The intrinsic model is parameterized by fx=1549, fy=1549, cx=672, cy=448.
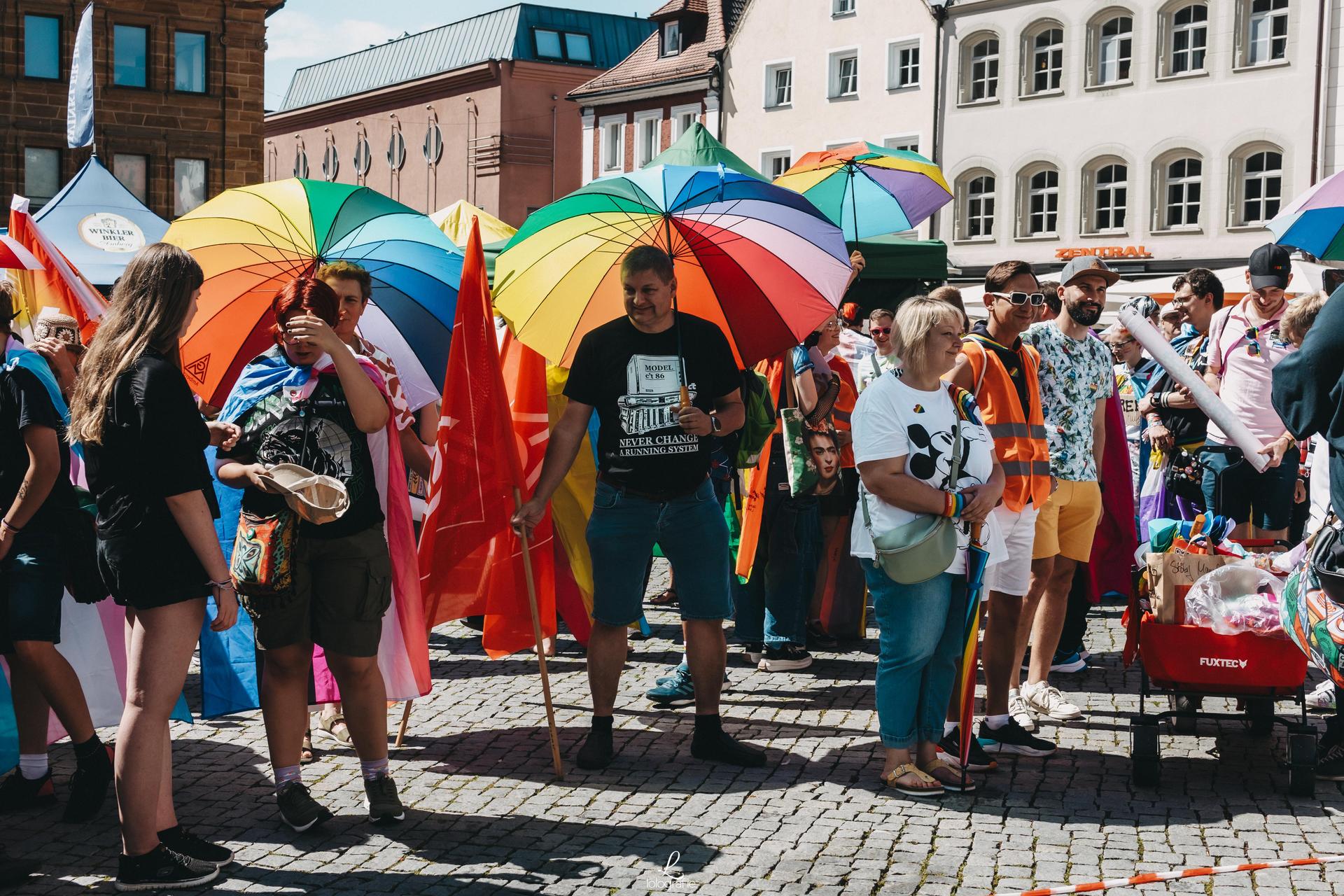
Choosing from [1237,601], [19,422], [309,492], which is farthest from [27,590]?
[1237,601]

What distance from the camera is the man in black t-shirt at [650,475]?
633cm

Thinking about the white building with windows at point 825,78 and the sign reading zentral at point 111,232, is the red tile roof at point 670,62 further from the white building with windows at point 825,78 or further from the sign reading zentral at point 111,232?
the sign reading zentral at point 111,232

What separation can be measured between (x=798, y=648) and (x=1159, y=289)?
12.3 m

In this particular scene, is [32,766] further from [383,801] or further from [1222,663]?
[1222,663]

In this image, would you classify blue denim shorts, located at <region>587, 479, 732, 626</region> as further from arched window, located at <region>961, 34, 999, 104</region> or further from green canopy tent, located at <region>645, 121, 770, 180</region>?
arched window, located at <region>961, 34, 999, 104</region>

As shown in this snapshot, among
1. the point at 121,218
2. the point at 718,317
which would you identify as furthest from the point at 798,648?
the point at 121,218

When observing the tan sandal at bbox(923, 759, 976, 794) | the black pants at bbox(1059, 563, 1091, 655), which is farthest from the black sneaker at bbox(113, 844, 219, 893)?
the black pants at bbox(1059, 563, 1091, 655)

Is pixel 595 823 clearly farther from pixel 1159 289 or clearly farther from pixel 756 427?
pixel 1159 289

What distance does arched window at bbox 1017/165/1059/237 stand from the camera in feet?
122

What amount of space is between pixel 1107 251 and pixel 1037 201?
2665 millimetres

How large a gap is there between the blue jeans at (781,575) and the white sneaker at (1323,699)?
2.56 metres

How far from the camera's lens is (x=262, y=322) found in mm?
6586

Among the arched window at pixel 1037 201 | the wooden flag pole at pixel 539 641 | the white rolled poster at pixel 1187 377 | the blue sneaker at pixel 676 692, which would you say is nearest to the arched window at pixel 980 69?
the arched window at pixel 1037 201

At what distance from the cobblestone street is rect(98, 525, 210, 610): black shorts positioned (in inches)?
37.0
